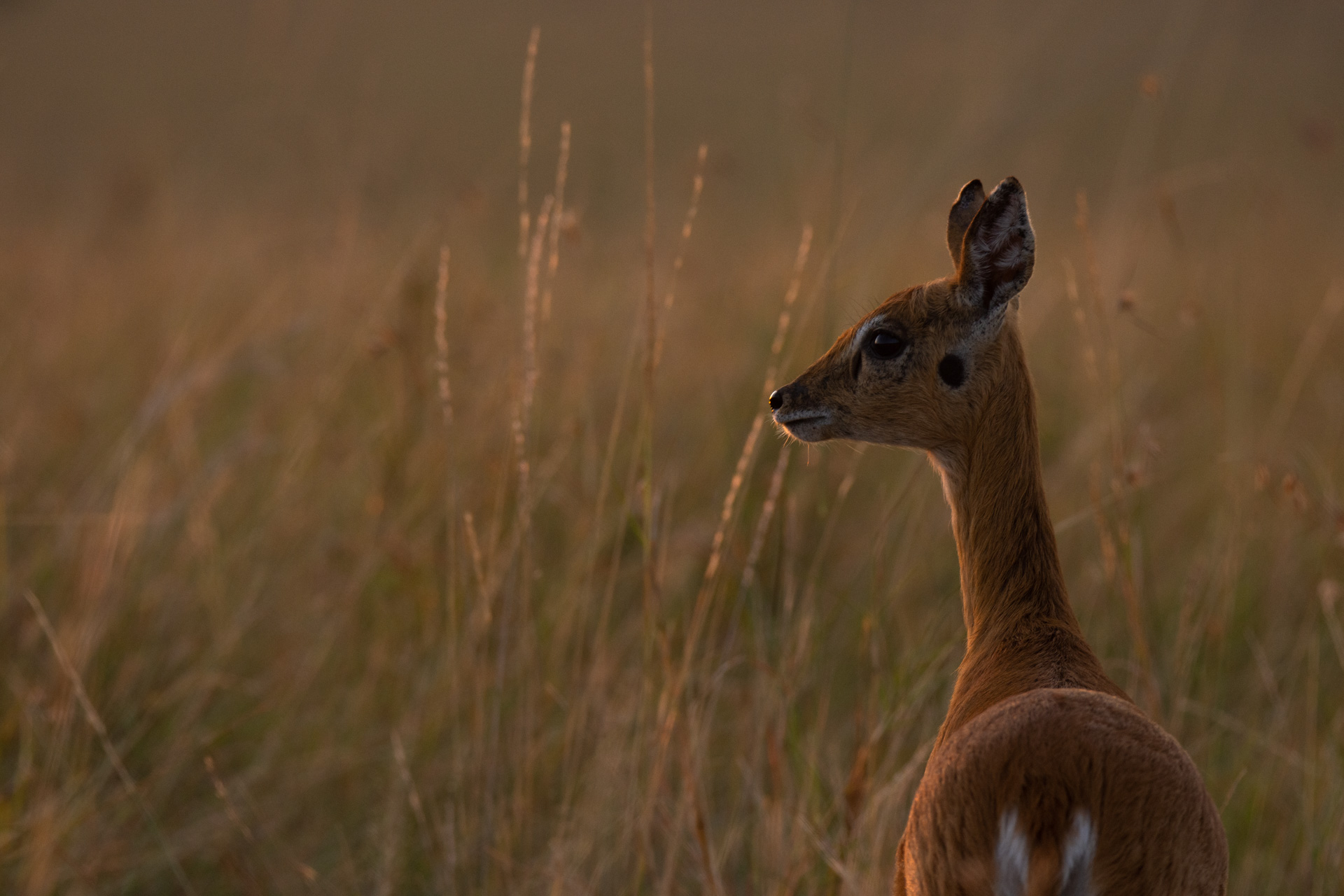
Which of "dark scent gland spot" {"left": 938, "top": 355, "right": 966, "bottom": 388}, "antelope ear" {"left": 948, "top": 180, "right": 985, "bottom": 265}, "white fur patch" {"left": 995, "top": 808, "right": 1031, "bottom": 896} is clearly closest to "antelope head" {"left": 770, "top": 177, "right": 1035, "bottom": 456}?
"dark scent gland spot" {"left": 938, "top": 355, "right": 966, "bottom": 388}

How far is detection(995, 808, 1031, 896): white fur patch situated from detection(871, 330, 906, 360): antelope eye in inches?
33.3

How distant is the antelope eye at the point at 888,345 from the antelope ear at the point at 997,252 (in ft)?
0.43

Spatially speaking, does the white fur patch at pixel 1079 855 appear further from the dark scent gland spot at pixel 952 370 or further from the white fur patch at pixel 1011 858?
the dark scent gland spot at pixel 952 370

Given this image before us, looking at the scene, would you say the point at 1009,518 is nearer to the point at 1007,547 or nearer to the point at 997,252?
the point at 1007,547

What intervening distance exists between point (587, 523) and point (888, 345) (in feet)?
5.85

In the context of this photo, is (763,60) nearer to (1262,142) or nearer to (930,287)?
(1262,142)

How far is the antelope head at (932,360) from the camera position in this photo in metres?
1.98

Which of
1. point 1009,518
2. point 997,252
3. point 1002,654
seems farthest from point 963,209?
point 1002,654

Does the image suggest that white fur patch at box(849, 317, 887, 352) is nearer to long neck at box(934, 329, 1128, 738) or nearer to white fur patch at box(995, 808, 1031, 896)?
long neck at box(934, 329, 1128, 738)

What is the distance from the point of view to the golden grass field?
2.67m

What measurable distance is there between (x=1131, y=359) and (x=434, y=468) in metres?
3.29

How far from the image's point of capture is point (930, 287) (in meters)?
→ 2.08

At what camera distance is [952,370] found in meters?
2.03

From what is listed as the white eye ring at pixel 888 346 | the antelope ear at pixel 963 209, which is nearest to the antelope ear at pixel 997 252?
the white eye ring at pixel 888 346
